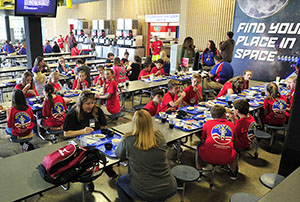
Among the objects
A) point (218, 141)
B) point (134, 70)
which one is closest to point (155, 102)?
point (218, 141)

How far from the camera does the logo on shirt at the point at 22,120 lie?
394cm

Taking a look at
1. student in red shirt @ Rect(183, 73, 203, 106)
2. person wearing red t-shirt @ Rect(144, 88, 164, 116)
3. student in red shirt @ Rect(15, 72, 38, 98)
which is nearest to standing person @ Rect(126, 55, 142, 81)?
student in red shirt @ Rect(183, 73, 203, 106)

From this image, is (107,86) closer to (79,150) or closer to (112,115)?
(112,115)

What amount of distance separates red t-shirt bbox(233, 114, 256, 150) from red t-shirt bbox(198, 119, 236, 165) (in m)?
0.44

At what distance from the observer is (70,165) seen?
244 cm

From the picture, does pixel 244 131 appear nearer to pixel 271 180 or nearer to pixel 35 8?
pixel 271 180

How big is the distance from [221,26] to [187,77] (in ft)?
15.7

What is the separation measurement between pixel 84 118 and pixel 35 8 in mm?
5570

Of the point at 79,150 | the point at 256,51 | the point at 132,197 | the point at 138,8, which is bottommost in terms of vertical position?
the point at 132,197

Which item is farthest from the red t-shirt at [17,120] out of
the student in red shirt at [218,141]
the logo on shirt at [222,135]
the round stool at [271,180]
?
the round stool at [271,180]

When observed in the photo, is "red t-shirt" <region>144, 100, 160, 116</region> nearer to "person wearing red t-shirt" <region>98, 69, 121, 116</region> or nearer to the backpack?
"person wearing red t-shirt" <region>98, 69, 121, 116</region>

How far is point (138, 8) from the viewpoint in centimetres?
1570

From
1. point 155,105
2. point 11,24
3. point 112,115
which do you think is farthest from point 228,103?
point 11,24

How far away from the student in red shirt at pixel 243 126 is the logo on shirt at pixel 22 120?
3242 millimetres
